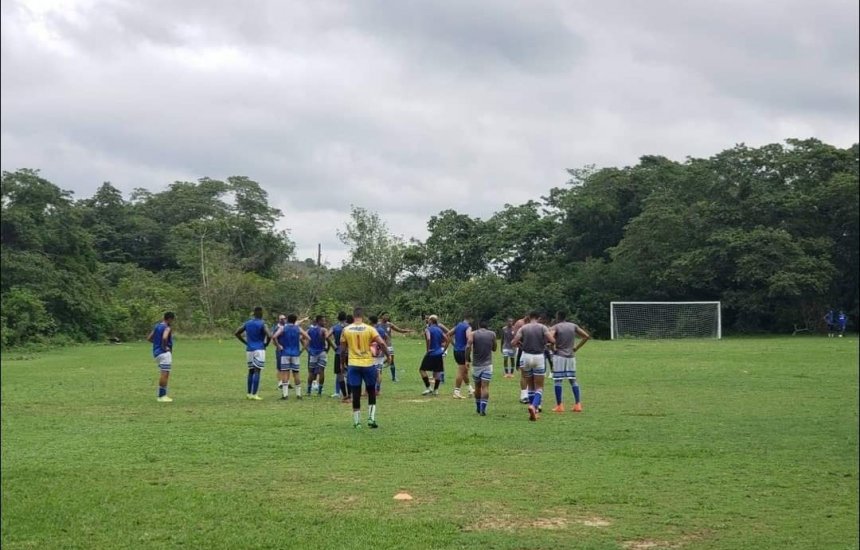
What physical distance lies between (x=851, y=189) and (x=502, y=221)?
6537cm

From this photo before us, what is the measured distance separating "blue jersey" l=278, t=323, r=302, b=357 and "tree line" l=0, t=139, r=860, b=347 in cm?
283

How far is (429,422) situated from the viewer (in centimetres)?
1548

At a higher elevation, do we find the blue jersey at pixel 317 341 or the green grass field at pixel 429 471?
the blue jersey at pixel 317 341

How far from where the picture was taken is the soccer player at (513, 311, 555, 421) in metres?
16.0

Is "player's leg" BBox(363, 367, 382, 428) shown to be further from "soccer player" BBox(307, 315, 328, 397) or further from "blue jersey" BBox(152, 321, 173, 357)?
"soccer player" BBox(307, 315, 328, 397)

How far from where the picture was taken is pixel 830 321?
10.2 meters

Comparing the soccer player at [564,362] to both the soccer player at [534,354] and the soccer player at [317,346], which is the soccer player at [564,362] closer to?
the soccer player at [534,354]

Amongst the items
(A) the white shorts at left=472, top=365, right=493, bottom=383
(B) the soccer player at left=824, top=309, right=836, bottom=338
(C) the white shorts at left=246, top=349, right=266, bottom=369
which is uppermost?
(B) the soccer player at left=824, top=309, right=836, bottom=338

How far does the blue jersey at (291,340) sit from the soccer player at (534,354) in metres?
5.68

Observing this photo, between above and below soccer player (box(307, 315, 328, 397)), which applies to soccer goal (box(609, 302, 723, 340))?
above

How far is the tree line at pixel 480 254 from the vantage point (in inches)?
233

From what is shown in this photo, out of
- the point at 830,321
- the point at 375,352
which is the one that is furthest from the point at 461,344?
the point at 830,321

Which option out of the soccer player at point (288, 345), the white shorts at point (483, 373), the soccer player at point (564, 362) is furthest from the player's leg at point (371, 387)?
the soccer player at point (288, 345)

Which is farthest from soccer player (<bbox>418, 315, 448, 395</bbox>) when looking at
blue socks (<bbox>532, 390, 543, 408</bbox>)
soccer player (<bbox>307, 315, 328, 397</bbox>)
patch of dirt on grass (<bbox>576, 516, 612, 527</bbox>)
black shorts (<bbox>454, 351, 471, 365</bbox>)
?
patch of dirt on grass (<bbox>576, 516, 612, 527</bbox>)
